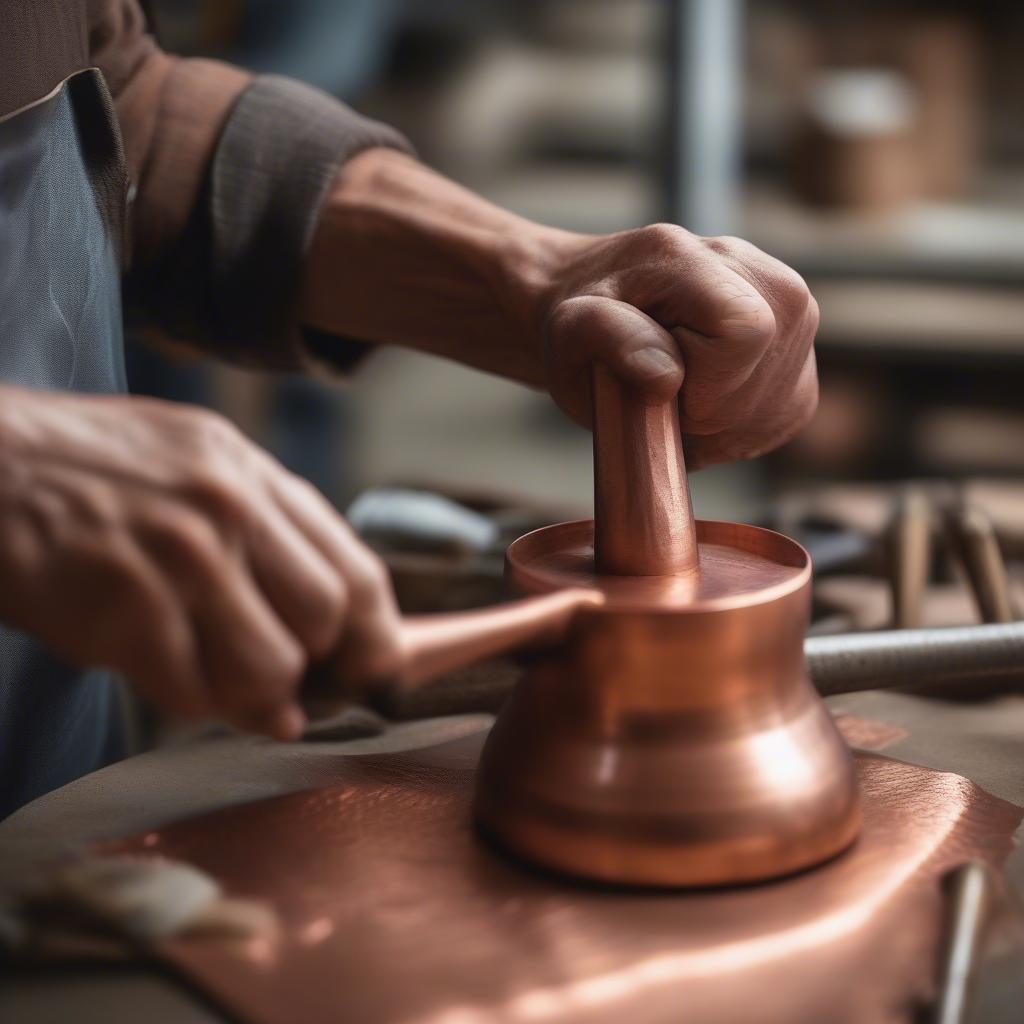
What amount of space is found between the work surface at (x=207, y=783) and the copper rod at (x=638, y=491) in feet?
0.50

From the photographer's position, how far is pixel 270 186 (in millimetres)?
886

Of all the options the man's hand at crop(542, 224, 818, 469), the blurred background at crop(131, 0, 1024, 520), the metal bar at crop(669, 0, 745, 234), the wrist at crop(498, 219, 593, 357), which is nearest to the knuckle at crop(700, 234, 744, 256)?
the man's hand at crop(542, 224, 818, 469)

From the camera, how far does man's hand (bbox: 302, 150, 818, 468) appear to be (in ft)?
2.19

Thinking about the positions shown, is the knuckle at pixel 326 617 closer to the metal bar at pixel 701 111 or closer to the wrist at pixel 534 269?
the wrist at pixel 534 269

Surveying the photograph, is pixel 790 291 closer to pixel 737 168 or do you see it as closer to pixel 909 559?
pixel 909 559

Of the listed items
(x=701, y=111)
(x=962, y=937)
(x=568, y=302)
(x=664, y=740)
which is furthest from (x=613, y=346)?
(x=701, y=111)

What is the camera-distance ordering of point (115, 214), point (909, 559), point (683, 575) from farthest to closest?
point (909, 559) → point (115, 214) → point (683, 575)

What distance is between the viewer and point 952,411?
3168 mm

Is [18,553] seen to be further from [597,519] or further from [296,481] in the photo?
[597,519]

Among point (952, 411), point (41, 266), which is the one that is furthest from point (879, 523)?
point (952, 411)

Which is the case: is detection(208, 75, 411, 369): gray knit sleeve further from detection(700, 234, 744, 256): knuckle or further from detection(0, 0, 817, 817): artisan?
detection(700, 234, 744, 256): knuckle

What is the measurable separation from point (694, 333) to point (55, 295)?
1.22ft

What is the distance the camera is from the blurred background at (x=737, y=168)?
8.46 feet

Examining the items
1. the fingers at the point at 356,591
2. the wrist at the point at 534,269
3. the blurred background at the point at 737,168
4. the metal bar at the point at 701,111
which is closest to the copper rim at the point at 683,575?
the fingers at the point at 356,591
